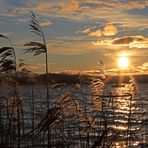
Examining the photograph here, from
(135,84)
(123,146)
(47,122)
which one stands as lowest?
(123,146)

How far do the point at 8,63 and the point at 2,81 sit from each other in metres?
2.12

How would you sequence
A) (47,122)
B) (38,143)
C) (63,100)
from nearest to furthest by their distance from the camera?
(47,122) → (63,100) → (38,143)

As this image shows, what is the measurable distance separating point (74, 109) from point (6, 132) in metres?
4.81

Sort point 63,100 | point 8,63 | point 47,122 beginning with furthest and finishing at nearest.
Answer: point 8,63
point 63,100
point 47,122

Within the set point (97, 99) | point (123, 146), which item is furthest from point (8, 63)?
point (123, 146)

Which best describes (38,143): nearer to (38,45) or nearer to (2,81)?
(2,81)

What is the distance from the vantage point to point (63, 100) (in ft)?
27.7

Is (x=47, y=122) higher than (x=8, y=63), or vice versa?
(x=8, y=63)

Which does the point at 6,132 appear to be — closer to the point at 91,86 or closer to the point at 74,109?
the point at 91,86

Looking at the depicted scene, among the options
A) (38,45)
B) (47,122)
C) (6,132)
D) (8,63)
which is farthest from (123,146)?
(47,122)

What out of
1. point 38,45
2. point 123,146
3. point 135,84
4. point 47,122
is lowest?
point 123,146

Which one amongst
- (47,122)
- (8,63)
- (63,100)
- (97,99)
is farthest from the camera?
(97,99)

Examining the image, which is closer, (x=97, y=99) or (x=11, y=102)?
(x=97, y=99)

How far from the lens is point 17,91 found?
12375 millimetres
